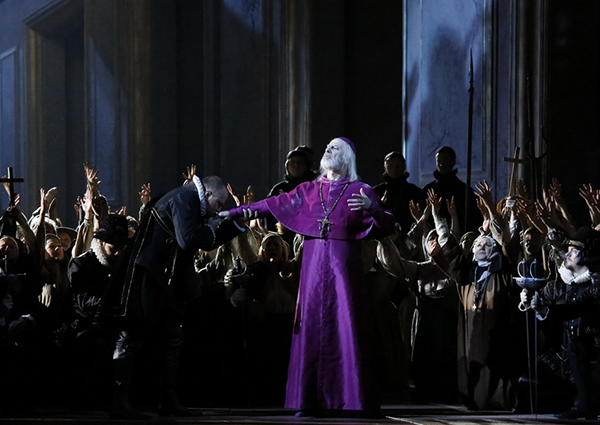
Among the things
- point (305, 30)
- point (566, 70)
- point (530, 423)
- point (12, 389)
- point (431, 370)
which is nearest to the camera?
point (530, 423)

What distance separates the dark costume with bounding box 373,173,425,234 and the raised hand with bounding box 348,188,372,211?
338 centimetres

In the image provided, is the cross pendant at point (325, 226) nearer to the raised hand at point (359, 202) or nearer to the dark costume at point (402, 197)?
the raised hand at point (359, 202)

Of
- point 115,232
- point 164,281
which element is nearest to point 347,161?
point 164,281

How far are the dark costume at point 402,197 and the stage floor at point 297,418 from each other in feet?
8.05

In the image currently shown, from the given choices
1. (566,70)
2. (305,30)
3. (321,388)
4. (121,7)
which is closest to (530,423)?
(321,388)

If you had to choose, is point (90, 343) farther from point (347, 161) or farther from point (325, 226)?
point (347, 161)

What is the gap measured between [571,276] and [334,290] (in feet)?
4.89

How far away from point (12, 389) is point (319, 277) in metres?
2.21

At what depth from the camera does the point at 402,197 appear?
398 inches

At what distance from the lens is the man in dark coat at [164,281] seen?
6.49 meters

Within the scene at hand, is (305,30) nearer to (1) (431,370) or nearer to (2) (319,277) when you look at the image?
(1) (431,370)

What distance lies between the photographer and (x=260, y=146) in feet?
45.5

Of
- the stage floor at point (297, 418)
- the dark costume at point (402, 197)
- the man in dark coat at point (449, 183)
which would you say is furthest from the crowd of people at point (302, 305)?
the man in dark coat at point (449, 183)

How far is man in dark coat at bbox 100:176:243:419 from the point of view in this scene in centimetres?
649
